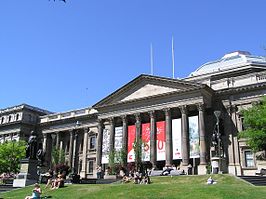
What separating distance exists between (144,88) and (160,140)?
33.5ft

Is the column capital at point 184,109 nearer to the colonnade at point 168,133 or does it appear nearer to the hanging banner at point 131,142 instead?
the colonnade at point 168,133

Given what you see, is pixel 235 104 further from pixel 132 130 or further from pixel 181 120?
pixel 132 130

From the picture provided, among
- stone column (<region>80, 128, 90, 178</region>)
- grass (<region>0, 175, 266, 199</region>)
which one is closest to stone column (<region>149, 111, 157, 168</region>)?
stone column (<region>80, 128, 90, 178</region>)

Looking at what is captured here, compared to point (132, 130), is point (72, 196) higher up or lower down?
lower down

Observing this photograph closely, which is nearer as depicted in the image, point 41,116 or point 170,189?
point 170,189

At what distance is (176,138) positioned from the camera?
50.6 meters

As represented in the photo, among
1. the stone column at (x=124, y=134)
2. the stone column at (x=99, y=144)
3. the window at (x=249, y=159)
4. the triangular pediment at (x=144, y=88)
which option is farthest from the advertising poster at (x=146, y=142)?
Result: the window at (x=249, y=159)

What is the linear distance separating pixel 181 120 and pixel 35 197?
32.4m

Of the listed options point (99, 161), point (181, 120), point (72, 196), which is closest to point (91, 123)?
point (99, 161)

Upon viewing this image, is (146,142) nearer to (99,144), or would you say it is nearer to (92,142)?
(99,144)

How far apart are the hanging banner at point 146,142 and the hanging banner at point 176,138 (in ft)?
14.8

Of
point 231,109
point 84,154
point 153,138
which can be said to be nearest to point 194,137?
point 153,138

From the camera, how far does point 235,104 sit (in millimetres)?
51500

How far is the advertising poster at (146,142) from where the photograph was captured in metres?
52.1
